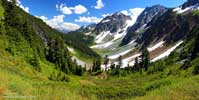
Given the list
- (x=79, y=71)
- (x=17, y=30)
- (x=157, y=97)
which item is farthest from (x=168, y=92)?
(x=79, y=71)

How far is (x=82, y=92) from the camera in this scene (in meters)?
32.2

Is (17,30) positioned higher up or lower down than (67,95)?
higher up

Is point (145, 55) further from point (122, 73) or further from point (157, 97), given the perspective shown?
point (157, 97)

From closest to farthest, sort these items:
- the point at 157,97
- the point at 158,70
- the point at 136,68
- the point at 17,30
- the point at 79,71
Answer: the point at 157,97 < the point at 17,30 < the point at 158,70 < the point at 79,71 < the point at 136,68

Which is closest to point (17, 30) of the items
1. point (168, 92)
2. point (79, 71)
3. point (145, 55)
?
point (79, 71)

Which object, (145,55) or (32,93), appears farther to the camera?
(145,55)

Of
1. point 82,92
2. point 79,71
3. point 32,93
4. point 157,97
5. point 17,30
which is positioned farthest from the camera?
point 79,71

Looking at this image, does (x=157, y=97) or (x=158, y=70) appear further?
(x=158, y=70)

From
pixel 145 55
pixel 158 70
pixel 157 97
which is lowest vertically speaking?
pixel 157 97

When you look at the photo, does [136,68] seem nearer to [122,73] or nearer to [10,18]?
[122,73]

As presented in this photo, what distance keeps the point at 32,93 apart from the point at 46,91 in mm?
1207

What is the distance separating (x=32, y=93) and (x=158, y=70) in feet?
363

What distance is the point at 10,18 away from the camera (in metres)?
101

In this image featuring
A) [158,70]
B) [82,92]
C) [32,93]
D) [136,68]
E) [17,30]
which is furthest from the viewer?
[136,68]
